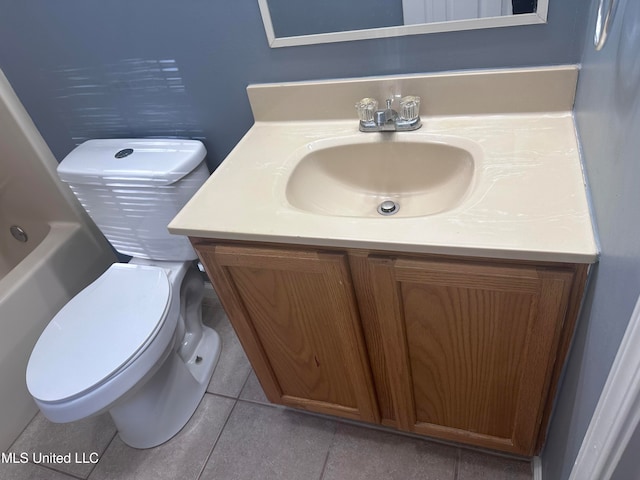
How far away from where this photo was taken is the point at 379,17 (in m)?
1.01

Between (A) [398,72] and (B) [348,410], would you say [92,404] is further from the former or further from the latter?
(A) [398,72]

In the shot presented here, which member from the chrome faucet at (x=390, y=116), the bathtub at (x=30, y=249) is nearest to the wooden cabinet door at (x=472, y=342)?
the chrome faucet at (x=390, y=116)

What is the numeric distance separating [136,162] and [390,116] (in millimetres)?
722

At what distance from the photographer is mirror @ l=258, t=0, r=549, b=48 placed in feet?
3.08

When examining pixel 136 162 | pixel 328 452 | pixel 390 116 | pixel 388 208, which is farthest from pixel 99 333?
pixel 390 116

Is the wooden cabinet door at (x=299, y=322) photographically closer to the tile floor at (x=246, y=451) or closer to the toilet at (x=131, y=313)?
the tile floor at (x=246, y=451)

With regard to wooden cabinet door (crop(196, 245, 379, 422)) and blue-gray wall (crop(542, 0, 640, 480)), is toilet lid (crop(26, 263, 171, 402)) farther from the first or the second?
blue-gray wall (crop(542, 0, 640, 480))

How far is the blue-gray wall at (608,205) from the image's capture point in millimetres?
523

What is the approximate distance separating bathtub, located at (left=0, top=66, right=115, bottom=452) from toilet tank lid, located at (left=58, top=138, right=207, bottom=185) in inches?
13.1

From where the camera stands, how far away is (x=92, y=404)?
112 cm

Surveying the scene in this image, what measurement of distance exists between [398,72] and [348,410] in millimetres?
910

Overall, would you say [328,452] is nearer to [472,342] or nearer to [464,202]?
[472,342]

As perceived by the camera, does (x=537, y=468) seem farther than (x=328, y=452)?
No

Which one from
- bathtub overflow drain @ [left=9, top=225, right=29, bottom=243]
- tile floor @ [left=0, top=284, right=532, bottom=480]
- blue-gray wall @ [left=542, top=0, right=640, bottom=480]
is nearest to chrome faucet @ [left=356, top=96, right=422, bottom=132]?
blue-gray wall @ [left=542, top=0, right=640, bottom=480]
